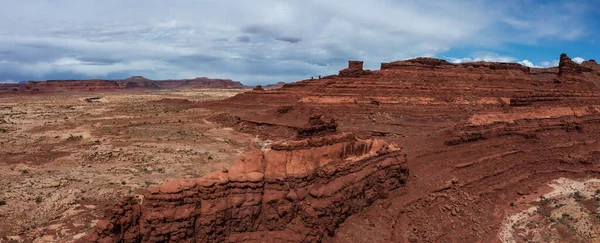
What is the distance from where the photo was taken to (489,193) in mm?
16078

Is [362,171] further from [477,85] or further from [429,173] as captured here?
[477,85]

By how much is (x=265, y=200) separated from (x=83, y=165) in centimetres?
1654

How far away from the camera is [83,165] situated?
20.9 m

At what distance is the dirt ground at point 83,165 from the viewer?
1364cm

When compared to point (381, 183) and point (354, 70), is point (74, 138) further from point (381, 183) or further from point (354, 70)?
point (354, 70)

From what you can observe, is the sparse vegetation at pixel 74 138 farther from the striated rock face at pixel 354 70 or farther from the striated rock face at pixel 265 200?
the striated rock face at pixel 354 70

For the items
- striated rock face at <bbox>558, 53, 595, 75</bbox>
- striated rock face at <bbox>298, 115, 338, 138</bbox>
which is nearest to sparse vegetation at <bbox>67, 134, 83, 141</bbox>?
striated rock face at <bbox>298, 115, 338, 138</bbox>

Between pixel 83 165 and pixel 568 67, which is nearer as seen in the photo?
pixel 83 165

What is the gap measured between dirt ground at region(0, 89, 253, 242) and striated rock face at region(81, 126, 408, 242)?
19.7 feet

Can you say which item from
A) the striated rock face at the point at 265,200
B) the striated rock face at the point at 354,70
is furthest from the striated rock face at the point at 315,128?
the striated rock face at the point at 354,70

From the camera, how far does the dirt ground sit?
13641 millimetres

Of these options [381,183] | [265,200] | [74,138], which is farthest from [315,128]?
[74,138]

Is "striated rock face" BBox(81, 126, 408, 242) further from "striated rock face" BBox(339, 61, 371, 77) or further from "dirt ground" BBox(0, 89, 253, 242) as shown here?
"striated rock face" BBox(339, 61, 371, 77)

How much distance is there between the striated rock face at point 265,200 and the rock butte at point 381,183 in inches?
1.1
